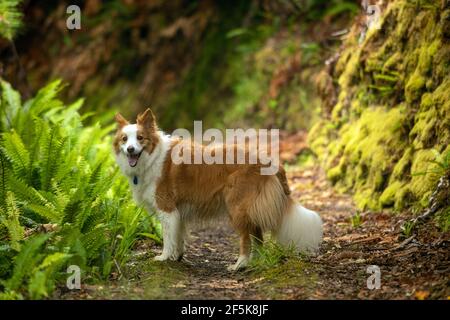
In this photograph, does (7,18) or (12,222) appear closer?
(12,222)

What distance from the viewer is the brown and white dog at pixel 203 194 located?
246 inches

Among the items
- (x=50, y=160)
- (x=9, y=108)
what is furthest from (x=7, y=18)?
(x=50, y=160)

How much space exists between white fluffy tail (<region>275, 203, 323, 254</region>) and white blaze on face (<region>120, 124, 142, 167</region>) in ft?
5.47

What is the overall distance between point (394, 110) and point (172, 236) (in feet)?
11.9

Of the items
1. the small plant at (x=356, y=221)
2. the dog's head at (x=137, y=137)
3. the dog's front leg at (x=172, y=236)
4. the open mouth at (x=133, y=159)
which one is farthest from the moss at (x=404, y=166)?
the open mouth at (x=133, y=159)

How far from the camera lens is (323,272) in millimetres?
5508

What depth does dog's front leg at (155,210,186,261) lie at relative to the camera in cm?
643

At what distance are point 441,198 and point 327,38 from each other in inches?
236

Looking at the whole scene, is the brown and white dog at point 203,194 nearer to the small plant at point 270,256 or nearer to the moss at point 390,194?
the small plant at point 270,256

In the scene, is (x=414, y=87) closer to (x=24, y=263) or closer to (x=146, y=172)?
(x=146, y=172)

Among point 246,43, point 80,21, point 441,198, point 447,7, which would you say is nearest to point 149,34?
point 80,21

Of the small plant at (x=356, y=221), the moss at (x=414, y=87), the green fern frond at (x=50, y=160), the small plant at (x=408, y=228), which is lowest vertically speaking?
the small plant at (x=356, y=221)

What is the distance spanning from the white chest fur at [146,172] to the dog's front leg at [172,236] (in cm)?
22

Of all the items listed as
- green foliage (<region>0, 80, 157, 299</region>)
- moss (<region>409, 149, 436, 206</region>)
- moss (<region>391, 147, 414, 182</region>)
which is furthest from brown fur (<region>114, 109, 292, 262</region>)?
moss (<region>391, 147, 414, 182</region>)
